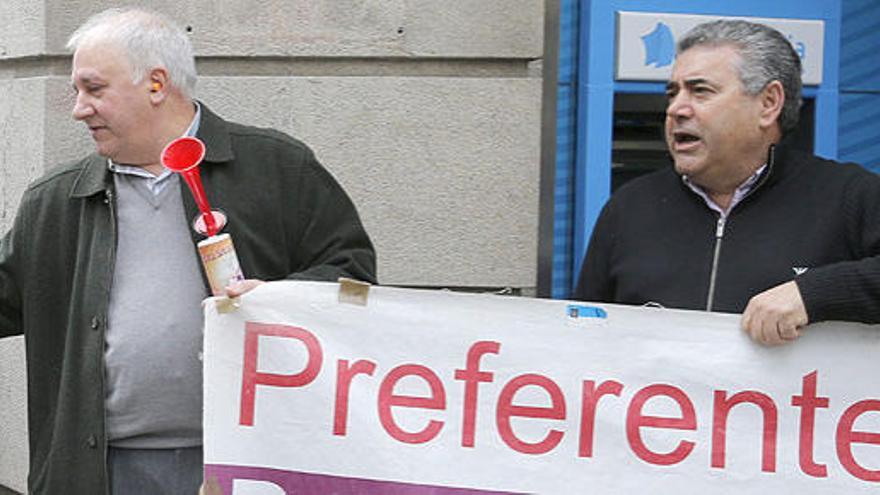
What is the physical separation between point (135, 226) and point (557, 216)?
241 cm

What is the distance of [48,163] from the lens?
5000 mm

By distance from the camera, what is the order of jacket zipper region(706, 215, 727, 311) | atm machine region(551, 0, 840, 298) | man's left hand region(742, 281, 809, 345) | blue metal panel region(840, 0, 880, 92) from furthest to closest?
blue metal panel region(840, 0, 880, 92), atm machine region(551, 0, 840, 298), jacket zipper region(706, 215, 727, 311), man's left hand region(742, 281, 809, 345)

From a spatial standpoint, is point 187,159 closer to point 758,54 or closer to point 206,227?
point 206,227

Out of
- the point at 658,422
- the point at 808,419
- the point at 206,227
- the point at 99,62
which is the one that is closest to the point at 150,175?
the point at 99,62

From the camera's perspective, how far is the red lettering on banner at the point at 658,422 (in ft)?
11.0

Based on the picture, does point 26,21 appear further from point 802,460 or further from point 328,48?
point 802,460

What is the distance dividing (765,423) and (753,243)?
0.38m

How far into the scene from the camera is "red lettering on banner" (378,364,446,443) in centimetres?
338

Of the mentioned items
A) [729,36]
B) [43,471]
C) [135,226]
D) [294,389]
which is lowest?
[43,471]

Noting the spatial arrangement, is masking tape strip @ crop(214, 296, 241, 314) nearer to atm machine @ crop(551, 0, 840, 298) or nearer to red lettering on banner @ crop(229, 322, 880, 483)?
red lettering on banner @ crop(229, 322, 880, 483)

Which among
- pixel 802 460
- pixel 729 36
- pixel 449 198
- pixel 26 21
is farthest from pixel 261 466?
pixel 26 21

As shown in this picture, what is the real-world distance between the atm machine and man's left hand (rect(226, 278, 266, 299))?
2496mm

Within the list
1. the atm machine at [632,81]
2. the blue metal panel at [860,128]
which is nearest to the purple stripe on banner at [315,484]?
the atm machine at [632,81]

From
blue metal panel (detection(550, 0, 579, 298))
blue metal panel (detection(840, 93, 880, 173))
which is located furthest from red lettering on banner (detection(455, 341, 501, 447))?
blue metal panel (detection(840, 93, 880, 173))
